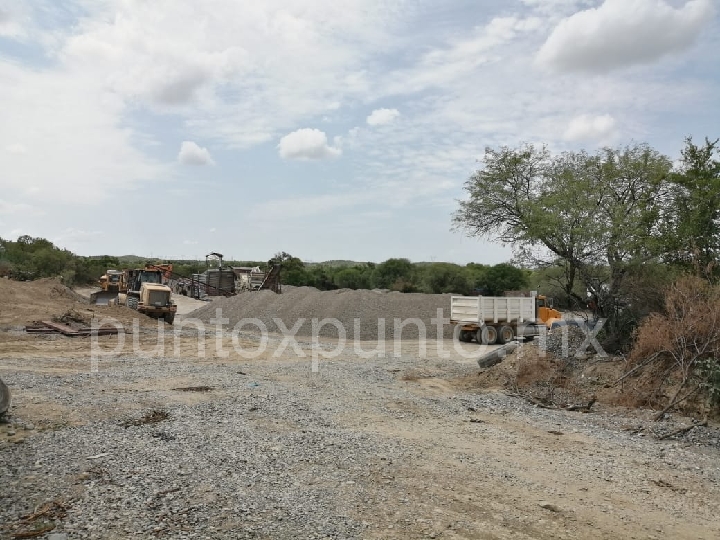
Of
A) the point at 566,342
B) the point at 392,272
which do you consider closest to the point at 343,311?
the point at 566,342

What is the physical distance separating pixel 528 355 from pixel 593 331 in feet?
8.10

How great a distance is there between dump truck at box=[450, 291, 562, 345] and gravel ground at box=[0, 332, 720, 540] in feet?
33.2

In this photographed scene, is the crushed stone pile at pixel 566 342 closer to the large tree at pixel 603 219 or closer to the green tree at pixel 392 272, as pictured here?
the large tree at pixel 603 219

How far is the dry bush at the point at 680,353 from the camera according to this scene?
9.34 meters

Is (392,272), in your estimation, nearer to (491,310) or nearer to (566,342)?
(491,310)

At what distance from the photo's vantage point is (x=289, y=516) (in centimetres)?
495

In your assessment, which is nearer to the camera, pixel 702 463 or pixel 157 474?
pixel 157 474

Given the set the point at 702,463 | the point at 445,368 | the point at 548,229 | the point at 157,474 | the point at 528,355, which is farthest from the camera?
the point at 445,368

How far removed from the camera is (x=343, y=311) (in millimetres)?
25766

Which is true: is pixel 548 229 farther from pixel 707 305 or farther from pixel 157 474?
pixel 157 474

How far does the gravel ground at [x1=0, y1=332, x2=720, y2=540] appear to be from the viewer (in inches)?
193

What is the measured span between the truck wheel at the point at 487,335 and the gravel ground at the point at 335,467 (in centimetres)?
1023

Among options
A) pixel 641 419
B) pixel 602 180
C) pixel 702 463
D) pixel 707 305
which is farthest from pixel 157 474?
pixel 602 180

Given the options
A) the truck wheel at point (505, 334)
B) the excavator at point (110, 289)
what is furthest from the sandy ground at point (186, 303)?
the truck wheel at point (505, 334)
